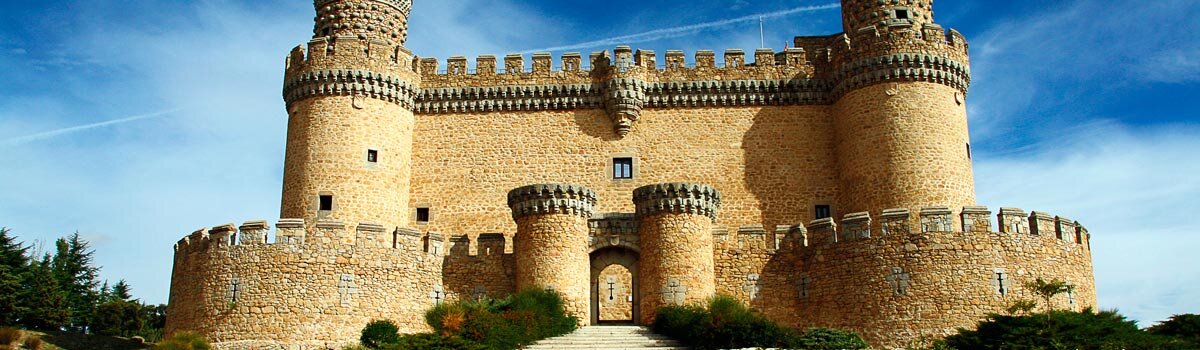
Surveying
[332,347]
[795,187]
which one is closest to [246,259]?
[332,347]

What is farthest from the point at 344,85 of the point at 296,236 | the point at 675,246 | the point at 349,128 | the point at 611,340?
the point at 611,340

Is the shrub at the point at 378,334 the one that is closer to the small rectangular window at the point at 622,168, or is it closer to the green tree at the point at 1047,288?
the small rectangular window at the point at 622,168

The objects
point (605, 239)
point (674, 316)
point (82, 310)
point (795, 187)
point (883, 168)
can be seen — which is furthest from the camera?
point (82, 310)

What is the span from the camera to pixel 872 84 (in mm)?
25219

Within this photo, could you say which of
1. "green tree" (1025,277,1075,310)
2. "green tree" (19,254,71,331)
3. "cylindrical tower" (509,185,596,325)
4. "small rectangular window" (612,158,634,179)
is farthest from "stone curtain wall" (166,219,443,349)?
"green tree" (19,254,71,331)

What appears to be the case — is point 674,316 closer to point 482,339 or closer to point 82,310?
point 482,339

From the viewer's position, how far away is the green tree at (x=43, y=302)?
3209 cm

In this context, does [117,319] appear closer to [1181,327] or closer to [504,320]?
[504,320]

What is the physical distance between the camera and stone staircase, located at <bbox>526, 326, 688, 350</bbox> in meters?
18.4

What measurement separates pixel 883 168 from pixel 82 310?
101ft

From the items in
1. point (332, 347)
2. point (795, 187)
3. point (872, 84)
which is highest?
point (872, 84)

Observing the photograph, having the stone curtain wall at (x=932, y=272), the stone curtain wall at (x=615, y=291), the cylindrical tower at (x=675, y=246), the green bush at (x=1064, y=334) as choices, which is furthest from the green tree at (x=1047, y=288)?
the stone curtain wall at (x=615, y=291)

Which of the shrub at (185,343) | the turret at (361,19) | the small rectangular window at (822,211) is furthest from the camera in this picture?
the turret at (361,19)

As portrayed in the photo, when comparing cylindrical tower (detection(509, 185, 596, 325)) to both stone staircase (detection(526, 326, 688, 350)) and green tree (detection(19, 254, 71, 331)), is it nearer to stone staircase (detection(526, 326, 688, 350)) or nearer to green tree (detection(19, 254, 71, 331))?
stone staircase (detection(526, 326, 688, 350))
